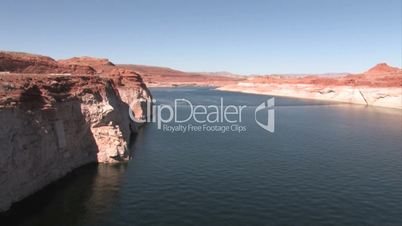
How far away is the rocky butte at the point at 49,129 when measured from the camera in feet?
92.4

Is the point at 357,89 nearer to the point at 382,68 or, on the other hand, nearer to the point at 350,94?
the point at 350,94

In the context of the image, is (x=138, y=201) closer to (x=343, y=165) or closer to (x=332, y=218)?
(x=332, y=218)

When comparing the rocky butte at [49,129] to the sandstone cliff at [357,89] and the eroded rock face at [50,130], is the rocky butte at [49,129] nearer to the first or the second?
the eroded rock face at [50,130]

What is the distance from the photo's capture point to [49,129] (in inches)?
1363

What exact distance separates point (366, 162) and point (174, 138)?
29.5 meters

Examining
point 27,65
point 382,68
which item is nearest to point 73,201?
point 27,65

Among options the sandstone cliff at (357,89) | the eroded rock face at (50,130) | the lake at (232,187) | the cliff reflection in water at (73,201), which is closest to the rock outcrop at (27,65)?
the eroded rock face at (50,130)

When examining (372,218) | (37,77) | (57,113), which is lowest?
(372,218)

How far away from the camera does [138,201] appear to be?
31016 millimetres

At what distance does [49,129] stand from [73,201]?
27.0 ft

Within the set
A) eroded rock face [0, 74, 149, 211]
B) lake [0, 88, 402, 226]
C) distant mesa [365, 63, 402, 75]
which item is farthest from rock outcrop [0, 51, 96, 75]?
distant mesa [365, 63, 402, 75]

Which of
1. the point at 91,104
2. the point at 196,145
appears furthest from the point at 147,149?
the point at 91,104

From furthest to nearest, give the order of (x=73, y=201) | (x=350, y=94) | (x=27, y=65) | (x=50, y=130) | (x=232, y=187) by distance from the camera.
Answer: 1. (x=350, y=94)
2. (x=27, y=65)
3. (x=50, y=130)
4. (x=232, y=187)
5. (x=73, y=201)

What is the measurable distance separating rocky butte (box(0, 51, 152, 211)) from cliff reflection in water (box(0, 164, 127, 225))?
3.33 feet
